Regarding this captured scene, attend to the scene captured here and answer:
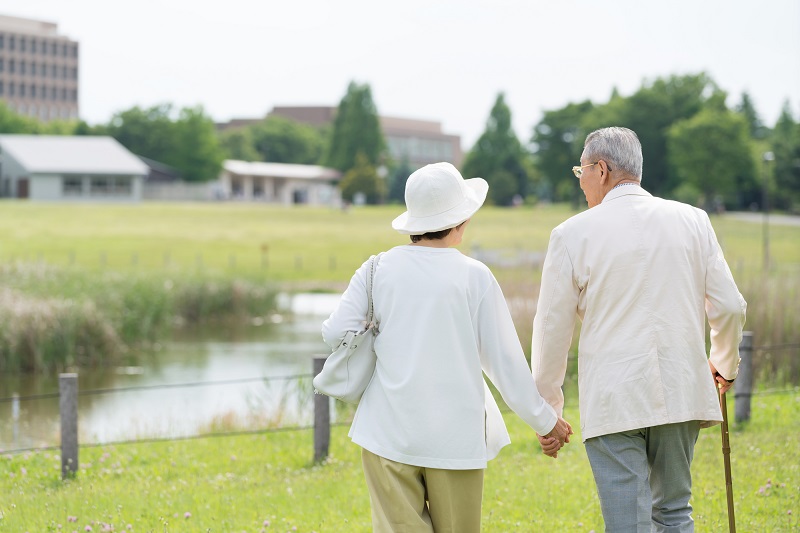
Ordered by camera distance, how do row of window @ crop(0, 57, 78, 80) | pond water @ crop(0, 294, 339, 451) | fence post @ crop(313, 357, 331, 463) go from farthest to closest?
1. row of window @ crop(0, 57, 78, 80)
2. pond water @ crop(0, 294, 339, 451)
3. fence post @ crop(313, 357, 331, 463)

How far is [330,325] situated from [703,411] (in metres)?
1.38

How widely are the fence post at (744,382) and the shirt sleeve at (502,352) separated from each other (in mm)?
5290

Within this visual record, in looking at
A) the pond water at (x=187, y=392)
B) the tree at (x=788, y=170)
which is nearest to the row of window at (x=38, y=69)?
the tree at (x=788, y=170)

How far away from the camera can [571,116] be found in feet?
269

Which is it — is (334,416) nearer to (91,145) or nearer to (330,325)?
(330,325)

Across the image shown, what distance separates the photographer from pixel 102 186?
71.1 meters

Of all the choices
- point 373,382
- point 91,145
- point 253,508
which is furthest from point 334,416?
point 91,145

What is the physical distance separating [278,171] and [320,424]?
86.4 metres

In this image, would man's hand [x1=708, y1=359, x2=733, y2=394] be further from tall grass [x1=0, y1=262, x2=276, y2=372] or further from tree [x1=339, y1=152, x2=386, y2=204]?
tree [x1=339, y1=152, x2=386, y2=204]

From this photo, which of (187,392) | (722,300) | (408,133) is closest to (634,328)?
(722,300)

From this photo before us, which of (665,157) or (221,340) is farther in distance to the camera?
(665,157)

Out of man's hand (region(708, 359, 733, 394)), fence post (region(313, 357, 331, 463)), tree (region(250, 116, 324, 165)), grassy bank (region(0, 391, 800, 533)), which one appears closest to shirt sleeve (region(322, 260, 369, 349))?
man's hand (region(708, 359, 733, 394))

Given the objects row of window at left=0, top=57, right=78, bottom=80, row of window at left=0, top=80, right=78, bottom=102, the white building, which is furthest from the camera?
row of window at left=0, top=80, right=78, bottom=102

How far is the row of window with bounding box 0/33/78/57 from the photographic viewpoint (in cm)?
13250
